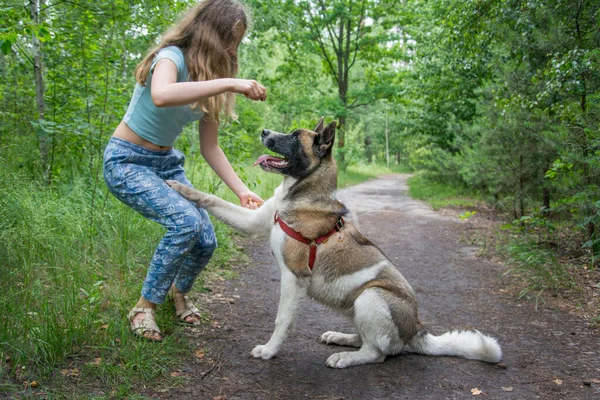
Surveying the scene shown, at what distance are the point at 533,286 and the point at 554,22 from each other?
3417 mm

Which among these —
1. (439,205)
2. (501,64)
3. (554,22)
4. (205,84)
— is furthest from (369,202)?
(205,84)

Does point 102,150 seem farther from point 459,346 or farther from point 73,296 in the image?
point 459,346

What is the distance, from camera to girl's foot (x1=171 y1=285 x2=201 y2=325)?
362cm

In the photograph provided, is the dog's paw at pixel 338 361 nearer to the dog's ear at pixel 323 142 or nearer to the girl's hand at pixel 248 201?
the girl's hand at pixel 248 201

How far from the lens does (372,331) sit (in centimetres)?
311

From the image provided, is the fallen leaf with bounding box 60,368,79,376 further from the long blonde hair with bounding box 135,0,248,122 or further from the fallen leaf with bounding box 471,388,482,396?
the fallen leaf with bounding box 471,388,482,396

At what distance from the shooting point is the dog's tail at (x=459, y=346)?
10.5ft

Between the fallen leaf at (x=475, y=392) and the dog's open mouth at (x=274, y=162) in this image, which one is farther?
the dog's open mouth at (x=274, y=162)

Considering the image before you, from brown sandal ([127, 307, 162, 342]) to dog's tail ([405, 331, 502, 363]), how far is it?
1.83m

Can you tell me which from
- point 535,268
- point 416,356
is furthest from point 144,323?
point 535,268

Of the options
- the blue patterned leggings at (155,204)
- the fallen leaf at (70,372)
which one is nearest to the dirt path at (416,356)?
the fallen leaf at (70,372)

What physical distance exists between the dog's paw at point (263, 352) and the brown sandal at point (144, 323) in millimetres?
658

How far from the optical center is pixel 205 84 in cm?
267

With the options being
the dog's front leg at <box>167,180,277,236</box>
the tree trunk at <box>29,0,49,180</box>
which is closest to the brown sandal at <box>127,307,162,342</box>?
the dog's front leg at <box>167,180,277,236</box>
